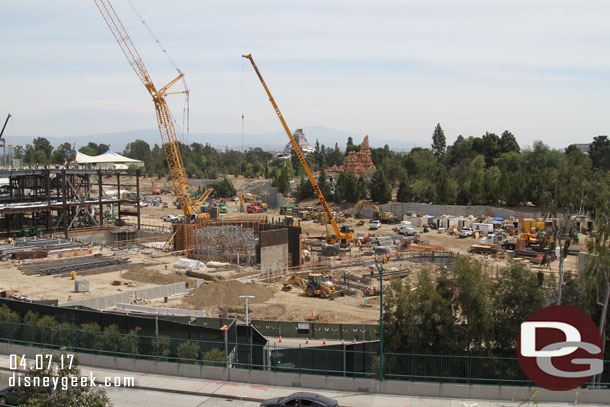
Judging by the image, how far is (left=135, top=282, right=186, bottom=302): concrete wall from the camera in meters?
36.3

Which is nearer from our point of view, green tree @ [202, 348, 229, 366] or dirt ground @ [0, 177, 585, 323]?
green tree @ [202, 348, 229, 366]

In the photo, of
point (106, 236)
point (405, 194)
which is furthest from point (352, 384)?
point (405, 194)

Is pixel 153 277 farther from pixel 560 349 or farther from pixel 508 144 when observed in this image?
pixel 508 144

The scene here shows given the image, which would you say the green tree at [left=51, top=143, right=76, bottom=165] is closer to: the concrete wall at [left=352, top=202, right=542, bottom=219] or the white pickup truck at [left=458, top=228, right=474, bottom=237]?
the concrete wall at [left=352, top=202, right=542, bottom=219]

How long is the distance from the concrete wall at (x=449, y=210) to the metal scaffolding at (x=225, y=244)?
108ft

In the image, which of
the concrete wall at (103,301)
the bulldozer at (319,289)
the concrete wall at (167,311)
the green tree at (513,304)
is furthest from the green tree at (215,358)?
the bulldozer at (319,289)

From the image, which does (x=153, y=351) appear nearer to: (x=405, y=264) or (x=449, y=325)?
(x=449, y=325)

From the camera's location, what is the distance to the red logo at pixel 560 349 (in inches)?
703

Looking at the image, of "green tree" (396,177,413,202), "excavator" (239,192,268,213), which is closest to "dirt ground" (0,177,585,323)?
"green tree" (396,177,413,202)

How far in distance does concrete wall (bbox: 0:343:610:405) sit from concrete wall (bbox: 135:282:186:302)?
49.2 ft

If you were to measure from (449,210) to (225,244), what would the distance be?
3954 cm

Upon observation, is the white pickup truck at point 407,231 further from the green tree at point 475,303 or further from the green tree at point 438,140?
the green tree at point 438,140

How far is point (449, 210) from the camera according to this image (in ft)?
261

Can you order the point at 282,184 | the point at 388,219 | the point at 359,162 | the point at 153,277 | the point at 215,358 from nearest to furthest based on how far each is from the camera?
the point at 215,358 → the point at 153,277 → the point at 388,219 → the point at 282,184 → the point at 359,162
